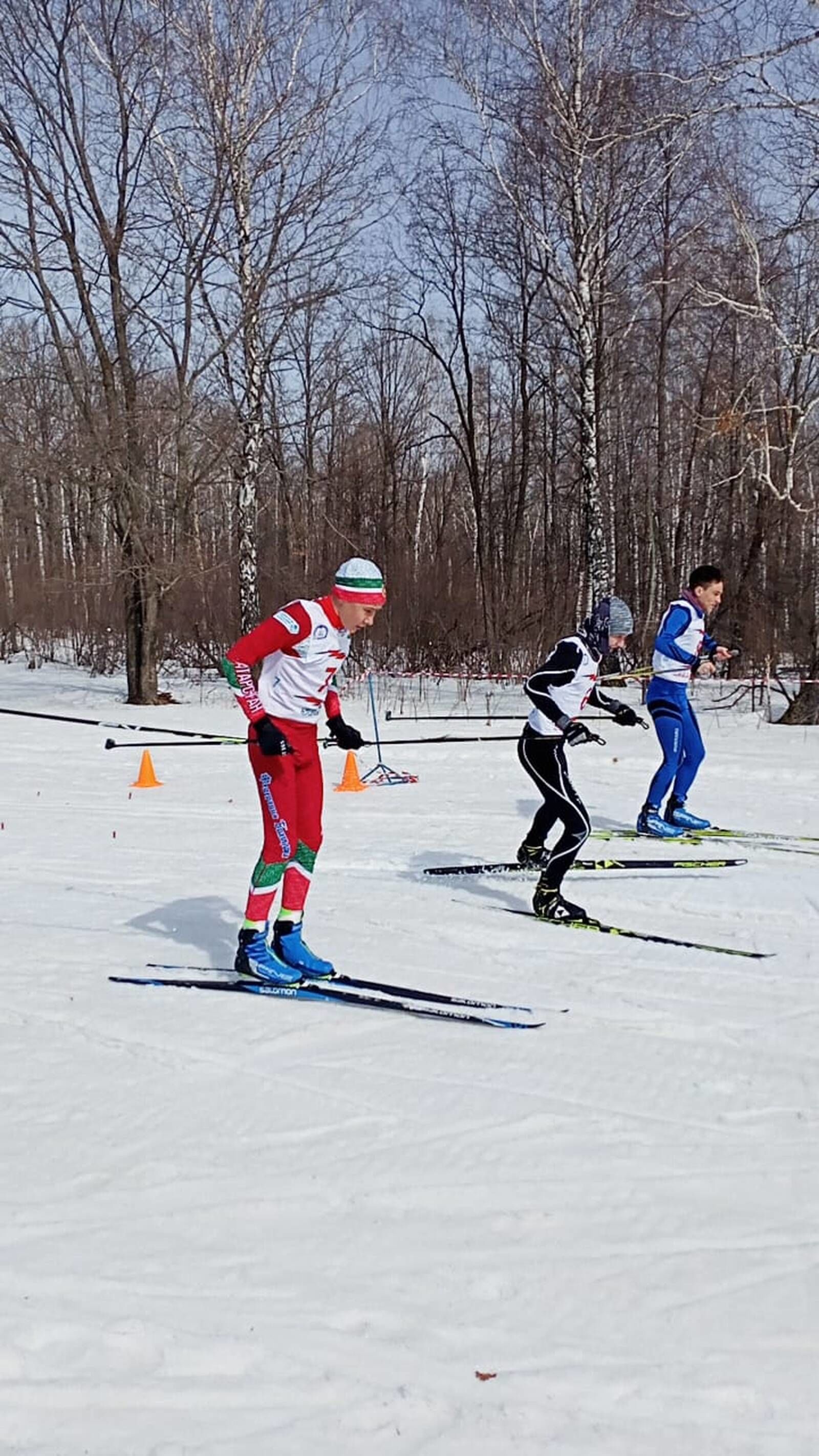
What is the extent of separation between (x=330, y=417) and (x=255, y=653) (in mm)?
33203

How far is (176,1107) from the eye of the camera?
4.21m

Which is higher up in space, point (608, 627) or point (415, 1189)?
point (608, 627)

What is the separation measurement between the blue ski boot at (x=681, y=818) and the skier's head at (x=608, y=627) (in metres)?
2.39

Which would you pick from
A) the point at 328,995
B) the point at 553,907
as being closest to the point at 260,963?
the point at 328,995

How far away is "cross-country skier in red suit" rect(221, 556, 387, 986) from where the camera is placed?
5523 mm

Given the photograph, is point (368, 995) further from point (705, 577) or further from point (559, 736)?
point (705, 577)

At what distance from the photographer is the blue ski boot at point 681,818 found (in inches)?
363

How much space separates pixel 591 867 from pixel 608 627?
1683 millimetres

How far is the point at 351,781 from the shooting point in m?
11.9

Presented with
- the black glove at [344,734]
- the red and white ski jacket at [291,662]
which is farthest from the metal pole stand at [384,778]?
the red and white ski jacket at [291,662]

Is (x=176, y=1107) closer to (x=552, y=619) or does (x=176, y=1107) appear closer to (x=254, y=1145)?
(x=254, y=1145)

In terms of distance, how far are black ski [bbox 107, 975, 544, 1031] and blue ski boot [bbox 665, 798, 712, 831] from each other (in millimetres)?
4404

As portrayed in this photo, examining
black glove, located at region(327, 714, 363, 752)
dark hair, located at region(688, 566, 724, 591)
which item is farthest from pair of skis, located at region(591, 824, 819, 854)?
black glove, located at region(327, 714, 363, 752)

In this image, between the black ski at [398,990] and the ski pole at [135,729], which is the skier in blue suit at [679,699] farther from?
the ski pole at [135,729]
